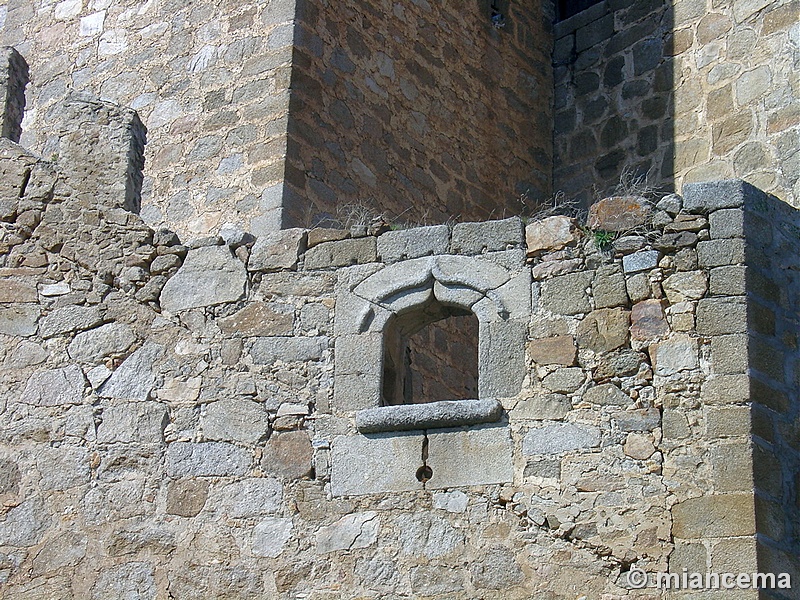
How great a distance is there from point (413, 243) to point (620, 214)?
1013mm

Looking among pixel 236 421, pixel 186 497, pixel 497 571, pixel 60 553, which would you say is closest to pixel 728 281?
pixel 497 571

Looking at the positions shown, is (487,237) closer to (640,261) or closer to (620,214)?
(620,214)

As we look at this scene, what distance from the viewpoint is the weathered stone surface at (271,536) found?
27.3 ft

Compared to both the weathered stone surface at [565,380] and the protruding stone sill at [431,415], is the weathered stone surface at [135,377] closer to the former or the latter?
the protruding stone sill at [431,415]

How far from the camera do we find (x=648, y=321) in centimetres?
827

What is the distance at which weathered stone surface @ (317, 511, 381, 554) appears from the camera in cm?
822

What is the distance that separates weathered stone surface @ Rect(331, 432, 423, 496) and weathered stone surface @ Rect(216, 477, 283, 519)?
28 cm

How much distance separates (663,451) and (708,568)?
0.58 m

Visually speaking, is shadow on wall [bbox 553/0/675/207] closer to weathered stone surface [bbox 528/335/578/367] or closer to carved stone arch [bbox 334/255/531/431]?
carved stone arch [bbox 334/255/531/431]

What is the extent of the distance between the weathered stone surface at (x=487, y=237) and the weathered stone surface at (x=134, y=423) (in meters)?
1.64

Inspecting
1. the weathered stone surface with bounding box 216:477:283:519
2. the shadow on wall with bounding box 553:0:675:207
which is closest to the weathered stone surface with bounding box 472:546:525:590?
the weathered stone surface with bounding box 216:477:283:519

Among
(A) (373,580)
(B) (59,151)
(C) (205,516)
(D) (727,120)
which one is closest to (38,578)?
(C) (205,516)

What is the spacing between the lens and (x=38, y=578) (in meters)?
8.54

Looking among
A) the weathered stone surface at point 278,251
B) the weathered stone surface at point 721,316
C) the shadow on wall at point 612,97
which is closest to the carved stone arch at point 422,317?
the weathered stone surface at point 278,251
